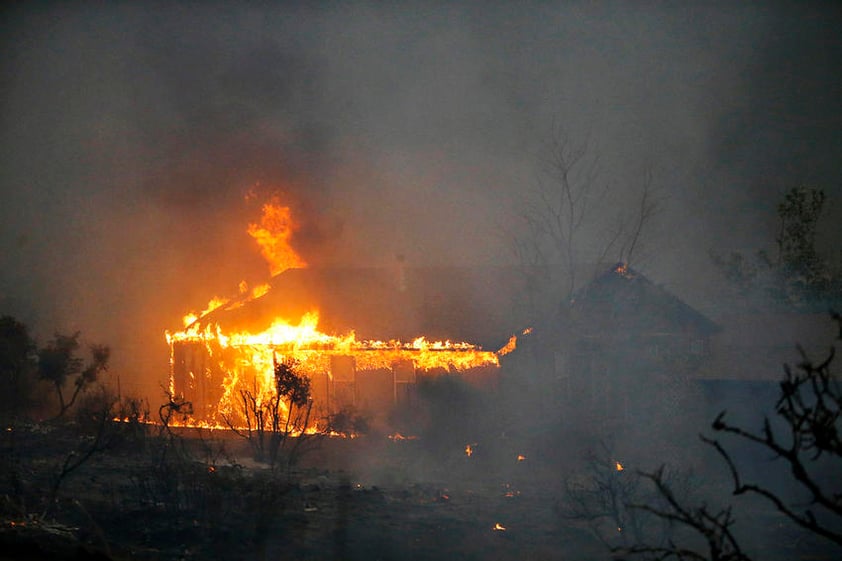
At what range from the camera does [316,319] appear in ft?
83.0

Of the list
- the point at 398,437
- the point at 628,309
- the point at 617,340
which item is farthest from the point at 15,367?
the point at 628,309

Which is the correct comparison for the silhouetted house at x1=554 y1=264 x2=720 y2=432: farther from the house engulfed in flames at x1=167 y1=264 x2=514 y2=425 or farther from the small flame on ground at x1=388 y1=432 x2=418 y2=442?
the small flame on ground at x1=388 y1=432 x2=418 y2=442

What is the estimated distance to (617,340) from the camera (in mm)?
19953

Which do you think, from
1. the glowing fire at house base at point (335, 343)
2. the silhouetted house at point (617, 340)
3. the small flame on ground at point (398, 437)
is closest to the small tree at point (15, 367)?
the glowing fire at house base at point (335, 343)

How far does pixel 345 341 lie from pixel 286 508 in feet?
37.1

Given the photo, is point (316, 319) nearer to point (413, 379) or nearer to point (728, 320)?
point (413, 379)

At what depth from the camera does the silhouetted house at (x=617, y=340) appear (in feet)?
62.7

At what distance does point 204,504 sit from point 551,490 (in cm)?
700

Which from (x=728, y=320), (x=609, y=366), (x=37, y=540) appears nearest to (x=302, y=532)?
(x=37, y=540)

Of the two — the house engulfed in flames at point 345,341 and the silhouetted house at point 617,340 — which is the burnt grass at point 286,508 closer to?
the silhouetted house at point 617,340

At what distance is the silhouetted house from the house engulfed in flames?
79.2 inches

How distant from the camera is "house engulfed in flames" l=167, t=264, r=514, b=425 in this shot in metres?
22.7

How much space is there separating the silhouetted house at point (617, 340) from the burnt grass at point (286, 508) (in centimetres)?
194

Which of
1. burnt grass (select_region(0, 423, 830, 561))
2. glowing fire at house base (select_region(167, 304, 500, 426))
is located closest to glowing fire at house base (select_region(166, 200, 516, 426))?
glowing fire at house base (select_region(167, 304, 500, 426))
